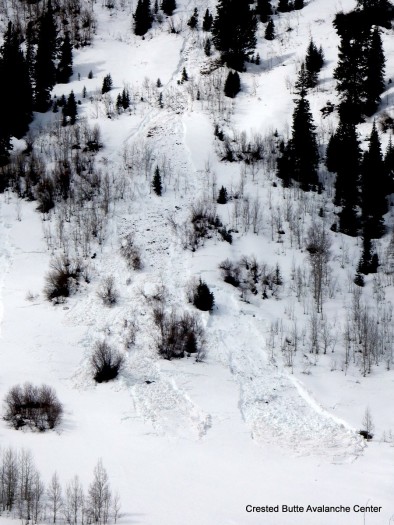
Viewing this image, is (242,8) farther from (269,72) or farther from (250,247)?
(250,247)

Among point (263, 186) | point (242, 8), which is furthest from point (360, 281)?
point (242, 8)

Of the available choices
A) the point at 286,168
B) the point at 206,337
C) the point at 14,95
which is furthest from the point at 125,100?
the point at 206,337

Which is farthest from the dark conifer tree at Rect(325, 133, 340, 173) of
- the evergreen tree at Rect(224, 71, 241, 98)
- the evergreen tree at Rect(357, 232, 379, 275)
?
the evergreen tree at Rect(224, 71, 241, 98)

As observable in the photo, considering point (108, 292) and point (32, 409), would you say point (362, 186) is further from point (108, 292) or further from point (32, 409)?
point (32, 409)

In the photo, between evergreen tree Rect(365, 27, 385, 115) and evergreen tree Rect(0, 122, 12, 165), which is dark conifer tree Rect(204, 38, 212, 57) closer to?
evergreen tree Rect(365, 27, 385, 115)

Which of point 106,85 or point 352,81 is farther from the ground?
point 352,81

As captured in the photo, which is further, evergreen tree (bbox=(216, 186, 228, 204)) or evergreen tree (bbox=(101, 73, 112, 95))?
evergreen tree (bbox=(101, 73, 112, 95))
